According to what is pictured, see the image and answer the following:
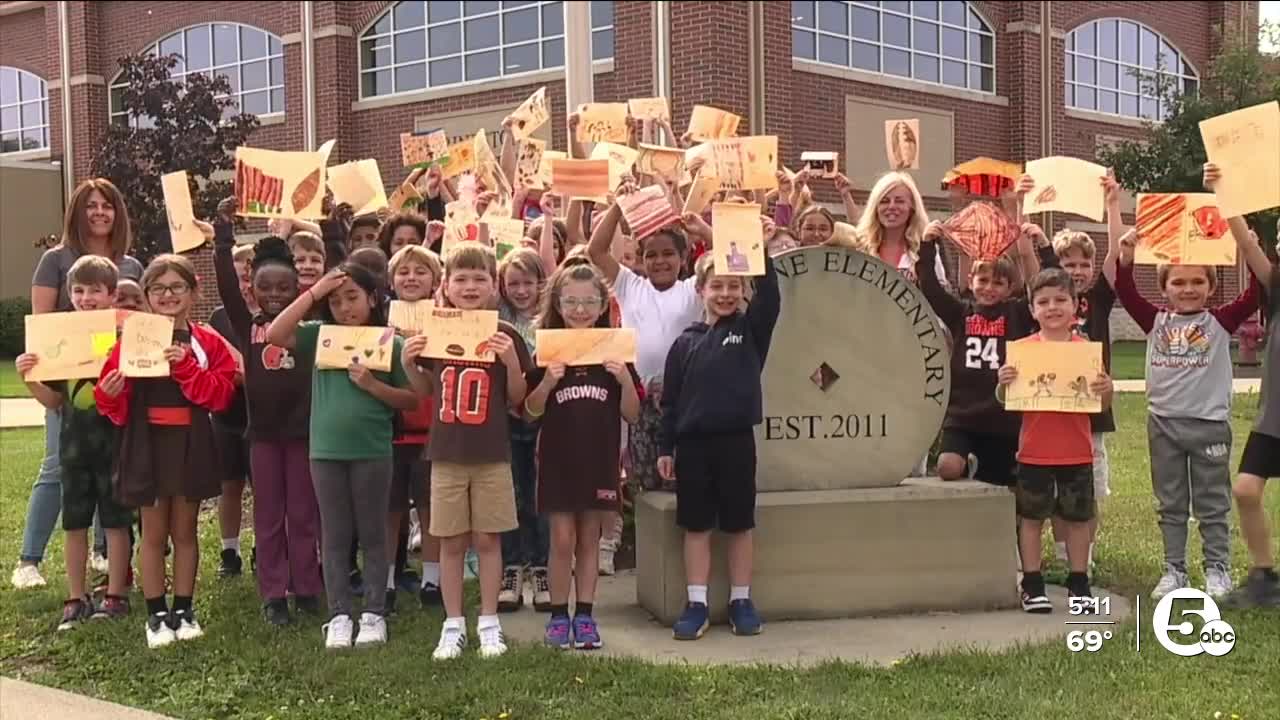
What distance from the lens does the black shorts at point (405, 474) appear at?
5.32 metres

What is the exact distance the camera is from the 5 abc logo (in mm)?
4441

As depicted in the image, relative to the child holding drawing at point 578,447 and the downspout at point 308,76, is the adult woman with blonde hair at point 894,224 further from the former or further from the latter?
the downspout at point 308,76

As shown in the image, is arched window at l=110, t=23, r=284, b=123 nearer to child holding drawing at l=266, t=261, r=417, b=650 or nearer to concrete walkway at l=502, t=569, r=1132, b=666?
child holding drawing at l=266, t=261, r=417, b=650

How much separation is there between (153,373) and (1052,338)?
3698mm

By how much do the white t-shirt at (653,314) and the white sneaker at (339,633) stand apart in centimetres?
159

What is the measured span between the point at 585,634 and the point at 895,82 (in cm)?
1768

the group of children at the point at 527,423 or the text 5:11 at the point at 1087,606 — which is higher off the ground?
the group of children at the point at 527,423

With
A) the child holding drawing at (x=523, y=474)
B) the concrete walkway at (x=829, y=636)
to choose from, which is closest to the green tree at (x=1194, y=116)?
the concrete walkway at (x=829, y=636)

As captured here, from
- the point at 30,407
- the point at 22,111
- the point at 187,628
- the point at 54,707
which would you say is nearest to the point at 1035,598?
the point at 187,628

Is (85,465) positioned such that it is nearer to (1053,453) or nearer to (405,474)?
(405,474)

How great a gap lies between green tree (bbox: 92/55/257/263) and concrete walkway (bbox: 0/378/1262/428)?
4.39 metres

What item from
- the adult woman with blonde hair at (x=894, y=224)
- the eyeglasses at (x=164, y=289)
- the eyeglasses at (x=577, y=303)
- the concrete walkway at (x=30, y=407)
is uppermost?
the adult woman with blonde hair at (x=894, y=224)

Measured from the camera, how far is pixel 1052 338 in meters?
5.09

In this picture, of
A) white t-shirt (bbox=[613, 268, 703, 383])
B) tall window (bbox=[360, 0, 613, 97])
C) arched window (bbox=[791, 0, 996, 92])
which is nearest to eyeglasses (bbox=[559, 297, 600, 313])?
white t-shirt (bbox=[613, 268, 703, 383])
